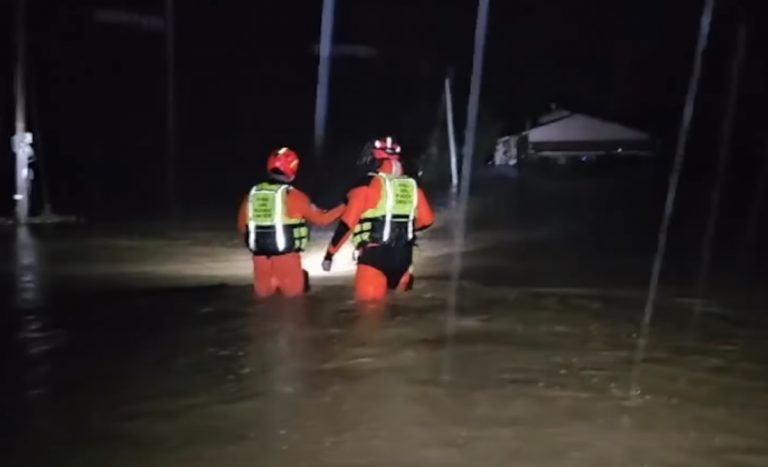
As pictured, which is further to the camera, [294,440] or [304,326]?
[304,326]

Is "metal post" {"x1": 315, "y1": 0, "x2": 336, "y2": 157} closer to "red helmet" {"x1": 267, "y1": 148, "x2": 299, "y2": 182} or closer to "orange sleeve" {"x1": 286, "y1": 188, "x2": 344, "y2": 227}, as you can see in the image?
"red helmet" {"x1": 267, "y1": 148, "x2": 299, "y2": 182}

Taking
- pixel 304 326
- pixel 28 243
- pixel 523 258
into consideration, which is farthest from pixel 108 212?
pixel 304 326

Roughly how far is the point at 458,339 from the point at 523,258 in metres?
7.39

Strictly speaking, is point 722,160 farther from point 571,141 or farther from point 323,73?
point 323,73

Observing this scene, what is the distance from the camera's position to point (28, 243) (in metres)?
20.5

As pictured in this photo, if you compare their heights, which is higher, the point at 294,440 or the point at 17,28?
the point at 17,28

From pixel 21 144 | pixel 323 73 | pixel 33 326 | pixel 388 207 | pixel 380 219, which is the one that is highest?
pixel 323 73

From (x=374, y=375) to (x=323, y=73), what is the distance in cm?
3651

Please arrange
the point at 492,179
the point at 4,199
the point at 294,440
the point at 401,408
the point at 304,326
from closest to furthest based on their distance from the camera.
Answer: the point at 294,440
the point at 401,408
the point at 304,326
the point at 4,199
the point at 492,179

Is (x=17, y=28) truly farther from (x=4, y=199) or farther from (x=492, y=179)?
(x=492, y=179)

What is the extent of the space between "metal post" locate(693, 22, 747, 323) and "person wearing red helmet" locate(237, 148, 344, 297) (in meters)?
4.67

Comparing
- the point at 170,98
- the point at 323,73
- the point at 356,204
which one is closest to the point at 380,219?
the point at 356,204

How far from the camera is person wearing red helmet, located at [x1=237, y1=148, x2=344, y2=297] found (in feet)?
42.0

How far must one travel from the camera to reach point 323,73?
148ft
